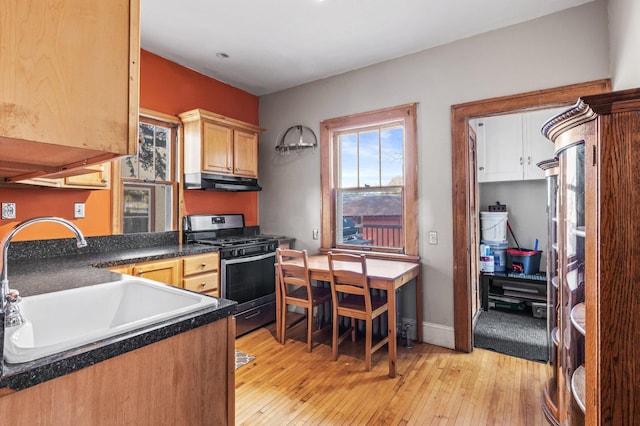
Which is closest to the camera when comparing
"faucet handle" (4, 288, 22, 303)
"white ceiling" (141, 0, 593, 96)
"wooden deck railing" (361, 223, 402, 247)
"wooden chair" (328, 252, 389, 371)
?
"faucet handle" (4, 288, 22, 303)

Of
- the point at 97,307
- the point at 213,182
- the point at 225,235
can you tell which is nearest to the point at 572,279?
the point at 97,307

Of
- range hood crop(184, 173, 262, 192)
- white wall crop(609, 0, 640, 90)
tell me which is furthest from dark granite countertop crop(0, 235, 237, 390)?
white wall crop(609, 0, 640, 90)

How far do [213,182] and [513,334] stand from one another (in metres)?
3.45

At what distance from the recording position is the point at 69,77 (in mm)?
709

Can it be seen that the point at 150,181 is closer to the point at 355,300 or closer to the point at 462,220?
the point at 355,300

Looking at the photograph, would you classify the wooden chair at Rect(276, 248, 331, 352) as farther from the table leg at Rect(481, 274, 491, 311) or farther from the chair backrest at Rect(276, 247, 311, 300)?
the table leg at Rect(481, 274, 491, 311)

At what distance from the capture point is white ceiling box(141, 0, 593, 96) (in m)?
2.49

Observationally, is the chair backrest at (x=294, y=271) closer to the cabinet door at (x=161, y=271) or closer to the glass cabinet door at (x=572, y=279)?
the cabinet door at (x=161, y=271)

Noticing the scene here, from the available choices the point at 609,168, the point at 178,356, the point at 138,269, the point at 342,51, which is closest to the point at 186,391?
the point at 178,356

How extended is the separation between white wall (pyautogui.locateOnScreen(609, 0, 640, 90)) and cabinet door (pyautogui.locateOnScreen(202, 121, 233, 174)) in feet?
11.0

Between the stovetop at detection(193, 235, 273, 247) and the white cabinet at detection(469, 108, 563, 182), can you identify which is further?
the white cabinet at detection(469, 108, 563, 182)

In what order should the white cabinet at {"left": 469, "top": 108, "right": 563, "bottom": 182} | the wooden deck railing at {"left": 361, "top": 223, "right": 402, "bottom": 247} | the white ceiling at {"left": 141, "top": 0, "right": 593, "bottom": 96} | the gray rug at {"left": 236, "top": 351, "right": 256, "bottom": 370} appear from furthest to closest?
the white cabinet at {"left": 469, "top": 108, "right": 563, "bottom": 182} < the wooden deck railing at {"left": 361, "top": 223, "right": 402, "bottom": 247} < the gray rug at {"left": 236, "top": 351, "right": 256, "bottom": 370} < the white ceiling at {"left": 141, "top": 0, "right": 593, "bottom": 96}

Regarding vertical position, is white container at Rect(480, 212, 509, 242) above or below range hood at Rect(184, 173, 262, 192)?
below

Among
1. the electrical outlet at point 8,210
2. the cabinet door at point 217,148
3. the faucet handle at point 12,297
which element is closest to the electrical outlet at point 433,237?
the cabinet door at point 217,148
